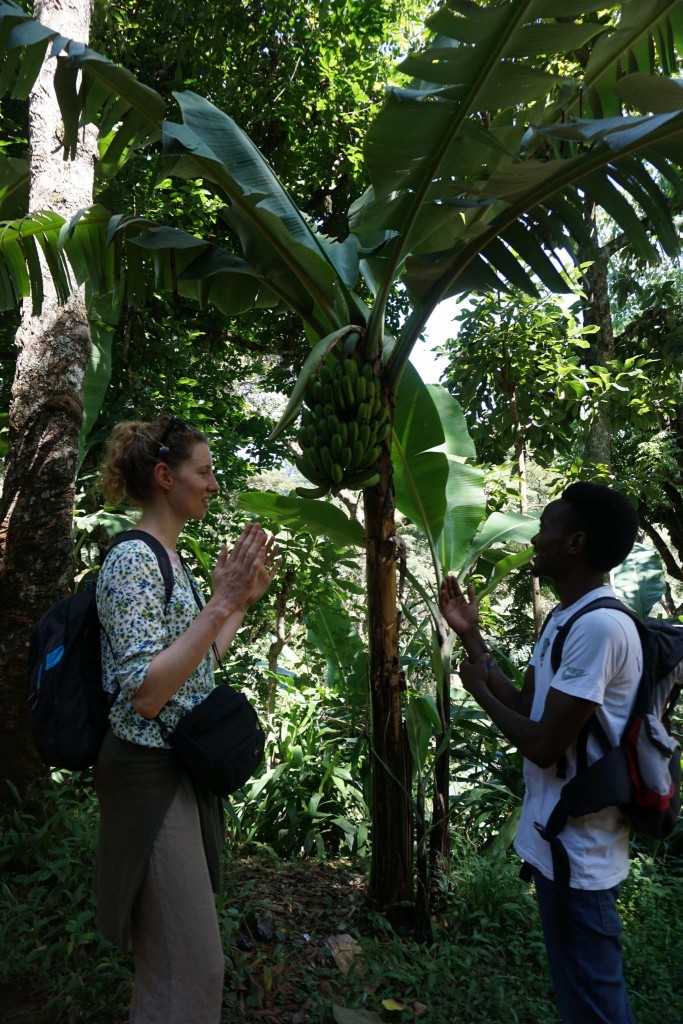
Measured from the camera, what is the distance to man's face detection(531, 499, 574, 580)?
7.27 feet

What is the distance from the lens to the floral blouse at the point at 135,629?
1.94 m

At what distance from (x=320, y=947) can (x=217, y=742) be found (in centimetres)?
189

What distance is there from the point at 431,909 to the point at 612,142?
10.5 feet

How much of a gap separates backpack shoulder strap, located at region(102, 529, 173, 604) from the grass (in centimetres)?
162

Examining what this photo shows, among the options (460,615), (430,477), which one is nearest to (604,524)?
(460,615)

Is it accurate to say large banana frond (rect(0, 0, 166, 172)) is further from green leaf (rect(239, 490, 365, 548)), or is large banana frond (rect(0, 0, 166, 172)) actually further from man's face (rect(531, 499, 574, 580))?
man's face (rect(531, 499, 574, 580))

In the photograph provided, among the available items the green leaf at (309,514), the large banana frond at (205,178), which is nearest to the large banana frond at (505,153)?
the large banana frond at (205,178)

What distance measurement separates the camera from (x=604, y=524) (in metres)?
2.17

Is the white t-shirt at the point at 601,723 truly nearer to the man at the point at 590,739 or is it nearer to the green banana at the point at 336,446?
the man at the point at 590,739

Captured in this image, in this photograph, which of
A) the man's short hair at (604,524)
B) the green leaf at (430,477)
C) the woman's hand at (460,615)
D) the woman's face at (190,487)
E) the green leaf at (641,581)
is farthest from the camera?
the green leaf at (641,581)

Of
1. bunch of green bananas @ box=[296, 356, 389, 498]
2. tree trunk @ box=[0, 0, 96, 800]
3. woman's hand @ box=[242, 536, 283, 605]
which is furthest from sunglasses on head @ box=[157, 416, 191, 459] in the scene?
tree trunk @ box=[0, 0, 96, 800]

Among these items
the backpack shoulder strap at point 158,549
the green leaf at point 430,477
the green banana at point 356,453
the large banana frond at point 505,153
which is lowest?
the backpack shoulder strap at point 158,549

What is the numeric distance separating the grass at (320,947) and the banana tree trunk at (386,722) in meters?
0.20

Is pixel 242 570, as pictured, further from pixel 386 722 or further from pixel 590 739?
pixel 386 722
